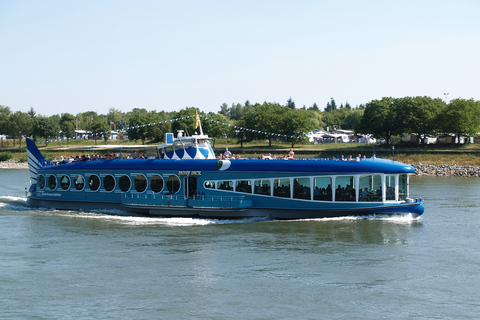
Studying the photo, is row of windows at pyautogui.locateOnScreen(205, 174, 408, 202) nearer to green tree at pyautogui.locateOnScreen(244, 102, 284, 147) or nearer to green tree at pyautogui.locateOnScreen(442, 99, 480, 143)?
green tree at pyautogui.locateOnScreen(442, 99, 480, 143)

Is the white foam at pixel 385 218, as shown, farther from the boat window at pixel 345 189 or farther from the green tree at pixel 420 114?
the green tree at pixel 420 114

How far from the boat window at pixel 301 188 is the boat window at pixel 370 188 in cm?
237

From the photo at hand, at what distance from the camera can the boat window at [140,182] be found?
28.8m

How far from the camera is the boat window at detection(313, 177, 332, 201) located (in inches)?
1008

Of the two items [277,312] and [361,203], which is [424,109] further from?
[277,312]

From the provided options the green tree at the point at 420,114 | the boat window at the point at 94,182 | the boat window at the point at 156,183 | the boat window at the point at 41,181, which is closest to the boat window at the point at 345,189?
the boat window at the point at 156,183

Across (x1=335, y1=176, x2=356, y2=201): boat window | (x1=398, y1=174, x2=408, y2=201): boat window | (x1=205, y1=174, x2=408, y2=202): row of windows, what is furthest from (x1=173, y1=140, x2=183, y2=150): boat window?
(x1=398, y1=174, x2=408, y2=201): boat window

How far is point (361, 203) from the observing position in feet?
82.9

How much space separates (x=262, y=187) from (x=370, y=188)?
198 inches

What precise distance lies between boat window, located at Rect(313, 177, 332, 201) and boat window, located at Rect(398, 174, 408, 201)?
126 inches

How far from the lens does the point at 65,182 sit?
31719 millimetres

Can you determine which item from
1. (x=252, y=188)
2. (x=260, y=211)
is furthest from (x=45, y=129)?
(x=260, y=211)

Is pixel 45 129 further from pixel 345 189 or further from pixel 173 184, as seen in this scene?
pixel 345 189

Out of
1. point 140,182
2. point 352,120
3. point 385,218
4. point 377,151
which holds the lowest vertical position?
point 385,218
